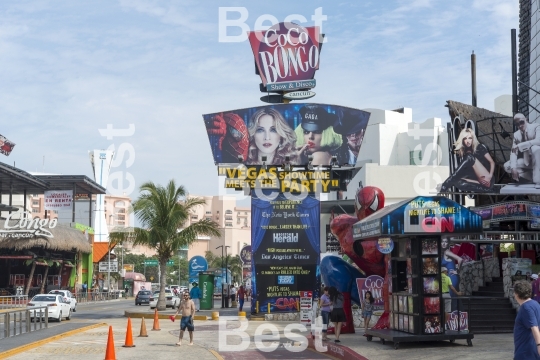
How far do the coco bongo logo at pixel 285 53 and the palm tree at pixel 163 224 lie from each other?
788 cm

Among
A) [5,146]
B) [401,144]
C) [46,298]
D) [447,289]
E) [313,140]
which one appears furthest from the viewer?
[401,144]

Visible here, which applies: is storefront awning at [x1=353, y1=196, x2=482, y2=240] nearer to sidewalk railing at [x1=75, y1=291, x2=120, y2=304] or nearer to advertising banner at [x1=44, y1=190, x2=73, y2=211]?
sidewalk railing at [x1=75, y1=291, x2=120, y2=304]

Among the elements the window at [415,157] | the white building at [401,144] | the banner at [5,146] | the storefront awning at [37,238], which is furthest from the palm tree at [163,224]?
the window at [415,157]

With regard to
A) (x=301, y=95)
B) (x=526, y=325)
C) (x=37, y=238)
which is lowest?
(x=526, y=325)

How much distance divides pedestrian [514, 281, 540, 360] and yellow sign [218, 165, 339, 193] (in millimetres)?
27256

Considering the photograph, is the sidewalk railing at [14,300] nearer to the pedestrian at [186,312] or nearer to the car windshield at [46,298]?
the car windshield at [46,298]

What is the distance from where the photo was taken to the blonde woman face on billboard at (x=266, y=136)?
3622cm

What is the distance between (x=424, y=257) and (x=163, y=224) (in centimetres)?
2428

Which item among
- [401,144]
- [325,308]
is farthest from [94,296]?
[325,308]

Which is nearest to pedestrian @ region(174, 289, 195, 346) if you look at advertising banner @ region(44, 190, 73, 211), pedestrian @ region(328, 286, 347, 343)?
pedestrian @ region(328, 286, 347, 343)

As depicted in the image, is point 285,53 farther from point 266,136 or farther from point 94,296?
point 94,296

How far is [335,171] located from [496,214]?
33.5ft

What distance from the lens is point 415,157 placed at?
90.2 m

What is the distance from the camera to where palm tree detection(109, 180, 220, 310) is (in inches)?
1565
